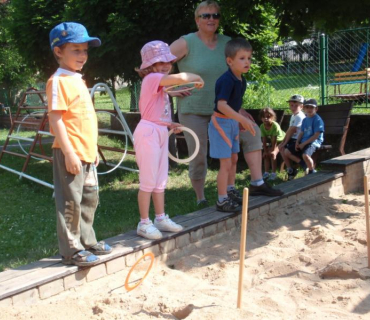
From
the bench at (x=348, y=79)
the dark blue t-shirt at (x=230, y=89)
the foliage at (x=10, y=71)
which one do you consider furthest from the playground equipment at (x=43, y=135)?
the foliage at (x=10, y=71)

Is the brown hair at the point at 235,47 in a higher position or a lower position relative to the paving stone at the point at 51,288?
higher

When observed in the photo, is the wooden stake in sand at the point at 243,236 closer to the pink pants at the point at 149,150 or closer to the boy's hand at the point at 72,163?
the boy's hand at the point at 72,163

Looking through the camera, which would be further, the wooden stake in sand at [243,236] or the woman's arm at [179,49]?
the woman's arm at [179,49]

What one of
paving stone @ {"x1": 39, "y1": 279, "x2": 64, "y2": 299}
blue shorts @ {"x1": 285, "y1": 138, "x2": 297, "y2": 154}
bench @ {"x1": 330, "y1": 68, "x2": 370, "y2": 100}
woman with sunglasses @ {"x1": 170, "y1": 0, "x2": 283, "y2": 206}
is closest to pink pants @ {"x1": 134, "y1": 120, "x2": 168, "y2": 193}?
woman with sunglasses @ {"x1": 170, "y1": 0, "x2": 283, "y2": 206}

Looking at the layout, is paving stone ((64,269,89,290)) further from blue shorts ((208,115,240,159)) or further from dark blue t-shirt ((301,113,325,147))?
dark blue t-shirt ((301,113,325,147))

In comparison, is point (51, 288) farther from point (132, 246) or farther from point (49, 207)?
point (49, 207)

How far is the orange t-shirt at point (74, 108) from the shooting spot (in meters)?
3.25

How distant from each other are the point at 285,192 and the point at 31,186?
3.98m

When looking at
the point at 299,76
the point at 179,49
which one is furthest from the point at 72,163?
the point at 299,76

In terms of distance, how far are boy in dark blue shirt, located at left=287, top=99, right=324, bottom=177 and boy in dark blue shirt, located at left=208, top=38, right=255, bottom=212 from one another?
7.68 feet

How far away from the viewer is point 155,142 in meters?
3.95

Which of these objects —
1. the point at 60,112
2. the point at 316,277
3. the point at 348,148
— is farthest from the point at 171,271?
the point at 348,148

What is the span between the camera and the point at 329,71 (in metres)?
9.12

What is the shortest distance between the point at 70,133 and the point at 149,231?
1079 millimetres
